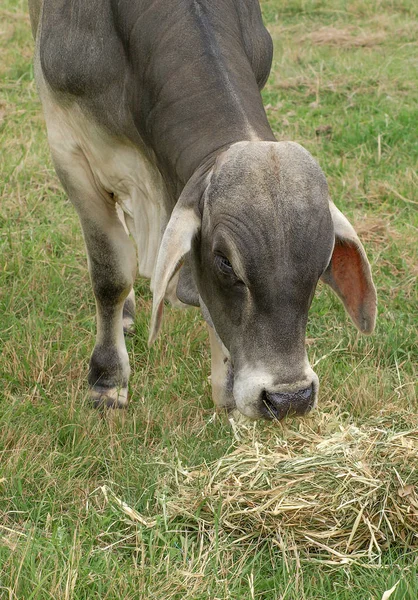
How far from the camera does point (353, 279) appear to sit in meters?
3.43

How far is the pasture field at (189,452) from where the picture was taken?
3078 mm

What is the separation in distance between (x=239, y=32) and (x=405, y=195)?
98.3 inches

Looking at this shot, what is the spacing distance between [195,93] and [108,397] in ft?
4.21

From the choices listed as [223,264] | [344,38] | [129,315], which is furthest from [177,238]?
[344,38]

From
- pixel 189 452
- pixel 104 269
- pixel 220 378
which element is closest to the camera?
pixel 189 452

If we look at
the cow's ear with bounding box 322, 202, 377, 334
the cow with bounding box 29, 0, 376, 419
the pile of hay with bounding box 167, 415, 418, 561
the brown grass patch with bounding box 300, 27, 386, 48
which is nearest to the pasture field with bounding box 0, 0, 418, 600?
the pile of hay with bounding box 167, 415, 418, 561

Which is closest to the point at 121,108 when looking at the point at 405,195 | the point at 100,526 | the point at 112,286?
the point at 112,286

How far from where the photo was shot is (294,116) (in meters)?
6.99

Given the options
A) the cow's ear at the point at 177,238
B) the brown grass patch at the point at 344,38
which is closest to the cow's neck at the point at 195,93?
the cow's ear at the point at 177,238

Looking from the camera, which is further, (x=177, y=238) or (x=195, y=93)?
(x=195, y=93)

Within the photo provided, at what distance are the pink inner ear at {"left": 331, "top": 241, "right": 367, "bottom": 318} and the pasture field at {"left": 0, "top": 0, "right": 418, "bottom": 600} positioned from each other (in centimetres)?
43

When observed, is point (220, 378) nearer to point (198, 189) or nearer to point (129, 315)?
point (129, 315)

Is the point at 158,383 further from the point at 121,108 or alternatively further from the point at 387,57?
the point at 387,57

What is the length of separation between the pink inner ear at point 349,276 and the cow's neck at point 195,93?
432mm
